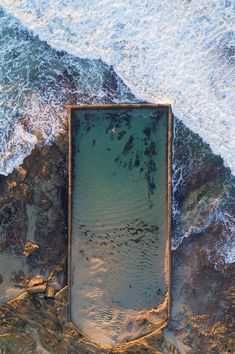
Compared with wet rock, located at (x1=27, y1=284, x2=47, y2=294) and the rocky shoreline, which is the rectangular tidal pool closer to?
the rocky shoreline

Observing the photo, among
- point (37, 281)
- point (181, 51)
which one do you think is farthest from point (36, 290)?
point (181, 51)

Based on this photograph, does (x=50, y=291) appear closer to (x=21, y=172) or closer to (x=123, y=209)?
(x=123, y=209)

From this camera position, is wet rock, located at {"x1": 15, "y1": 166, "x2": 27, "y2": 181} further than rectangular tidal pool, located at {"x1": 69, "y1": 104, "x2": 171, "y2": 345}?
Yes

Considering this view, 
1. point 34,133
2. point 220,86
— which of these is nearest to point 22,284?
point 34,133

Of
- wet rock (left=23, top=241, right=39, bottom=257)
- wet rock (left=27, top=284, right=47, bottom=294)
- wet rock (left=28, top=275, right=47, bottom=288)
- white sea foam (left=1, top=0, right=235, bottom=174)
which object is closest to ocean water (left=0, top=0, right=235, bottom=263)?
white sea foam (left=1, top=0, right=235, bottom=174)

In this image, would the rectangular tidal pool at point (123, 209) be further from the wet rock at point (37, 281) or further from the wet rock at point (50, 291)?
the wet rock at point (37, 281)

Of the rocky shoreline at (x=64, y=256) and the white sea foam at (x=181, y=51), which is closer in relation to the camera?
the rocky shoreline at (x=64, y=256)

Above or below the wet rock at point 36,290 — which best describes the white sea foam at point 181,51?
above

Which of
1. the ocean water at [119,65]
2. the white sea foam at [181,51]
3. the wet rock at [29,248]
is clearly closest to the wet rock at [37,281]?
the wet rock at [29,248]
